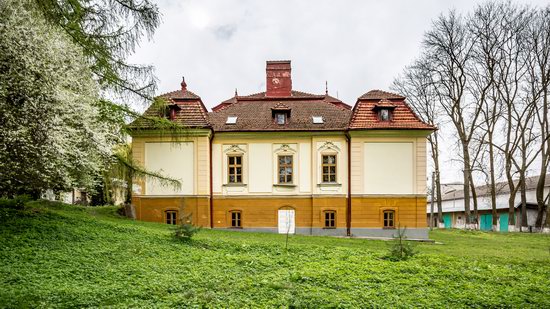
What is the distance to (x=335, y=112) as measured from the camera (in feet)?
66.5

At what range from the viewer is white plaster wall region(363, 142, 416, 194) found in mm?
18406

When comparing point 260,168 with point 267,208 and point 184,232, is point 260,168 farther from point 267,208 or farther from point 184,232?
point 184,232

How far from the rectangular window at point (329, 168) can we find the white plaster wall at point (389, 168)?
4.65 feet

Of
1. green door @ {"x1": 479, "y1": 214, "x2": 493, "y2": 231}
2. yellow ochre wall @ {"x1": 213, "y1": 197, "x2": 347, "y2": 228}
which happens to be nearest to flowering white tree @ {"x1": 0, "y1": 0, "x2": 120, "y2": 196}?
yellow ochre wall @ {"x1": 213, "y1": 197, "x2": 347, "y2": 228}

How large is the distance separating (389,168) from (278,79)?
824 centimetres

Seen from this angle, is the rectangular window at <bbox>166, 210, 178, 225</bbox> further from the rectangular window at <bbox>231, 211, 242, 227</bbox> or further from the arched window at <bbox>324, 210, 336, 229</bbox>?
the arched window at <bbox>324, 210, 336, 229</bbox>

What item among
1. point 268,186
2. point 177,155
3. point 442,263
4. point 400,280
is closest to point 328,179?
point 268,186

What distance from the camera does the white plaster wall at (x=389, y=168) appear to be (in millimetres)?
18406

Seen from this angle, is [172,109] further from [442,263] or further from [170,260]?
[442,263]

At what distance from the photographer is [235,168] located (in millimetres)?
19234

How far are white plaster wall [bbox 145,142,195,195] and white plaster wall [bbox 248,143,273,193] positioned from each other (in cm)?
268

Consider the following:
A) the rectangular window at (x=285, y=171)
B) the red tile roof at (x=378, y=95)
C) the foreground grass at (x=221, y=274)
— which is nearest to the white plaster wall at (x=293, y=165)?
the rectangular window at (x=285, y=171)

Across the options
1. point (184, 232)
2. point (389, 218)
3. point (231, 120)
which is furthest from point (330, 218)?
point (184, 232)

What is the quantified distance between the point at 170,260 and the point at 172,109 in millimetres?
10978
